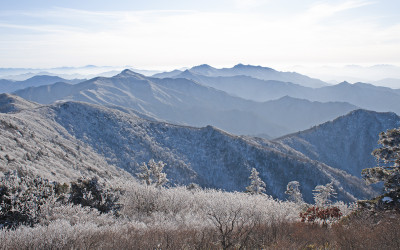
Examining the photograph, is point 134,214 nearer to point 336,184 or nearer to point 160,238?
point 160,238

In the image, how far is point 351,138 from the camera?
144250 millimetres

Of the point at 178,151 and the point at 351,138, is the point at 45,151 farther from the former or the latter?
the point at 351,138

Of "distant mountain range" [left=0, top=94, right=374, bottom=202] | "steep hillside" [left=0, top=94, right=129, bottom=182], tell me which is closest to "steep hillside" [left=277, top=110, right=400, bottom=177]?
"distant mountain range" [left=0, top=94, right=374, bottom=202]

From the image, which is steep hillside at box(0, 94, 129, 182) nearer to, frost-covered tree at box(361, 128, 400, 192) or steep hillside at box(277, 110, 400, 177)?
frost-covered tree at box(361, 128, 400, 192)

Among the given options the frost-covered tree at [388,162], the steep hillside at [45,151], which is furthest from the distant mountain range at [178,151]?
the frost-covered tree at [388,162]

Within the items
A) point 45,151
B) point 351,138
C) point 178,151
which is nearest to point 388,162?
point 45,151

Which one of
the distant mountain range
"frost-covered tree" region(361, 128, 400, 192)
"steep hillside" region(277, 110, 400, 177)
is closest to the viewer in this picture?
"frost-covered tree" region(361, 128, 400, 192)

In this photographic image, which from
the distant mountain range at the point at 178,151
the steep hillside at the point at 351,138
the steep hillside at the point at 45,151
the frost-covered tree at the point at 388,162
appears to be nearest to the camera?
the frost-covered tree at the point at 388,162

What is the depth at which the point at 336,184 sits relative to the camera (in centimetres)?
8381

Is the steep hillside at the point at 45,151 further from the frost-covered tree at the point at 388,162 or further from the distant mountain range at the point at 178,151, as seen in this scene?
the frost-covered tree at the point at 388,162

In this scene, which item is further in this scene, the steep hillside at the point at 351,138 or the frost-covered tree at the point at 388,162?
the steep hillside at the point at 351,138

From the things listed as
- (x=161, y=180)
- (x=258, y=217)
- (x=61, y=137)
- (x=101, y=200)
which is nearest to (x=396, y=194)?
(x=258, y=217)

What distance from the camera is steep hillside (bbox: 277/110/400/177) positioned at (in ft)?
446

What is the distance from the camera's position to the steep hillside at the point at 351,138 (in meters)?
136
